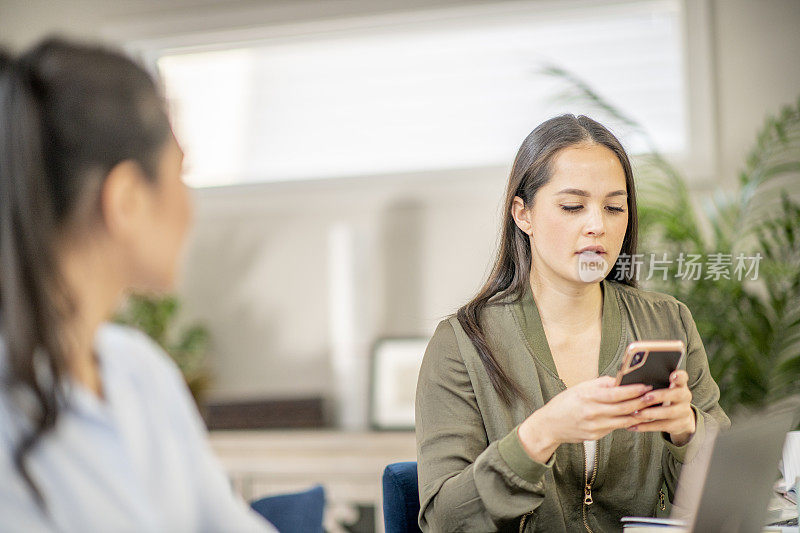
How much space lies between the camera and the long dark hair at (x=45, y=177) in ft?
2.46

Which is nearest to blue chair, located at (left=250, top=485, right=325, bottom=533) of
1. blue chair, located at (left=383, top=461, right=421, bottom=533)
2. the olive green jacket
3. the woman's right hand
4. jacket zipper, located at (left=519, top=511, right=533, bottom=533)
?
blue chair, located at (left=383, top=461, right=421, bottom=533)

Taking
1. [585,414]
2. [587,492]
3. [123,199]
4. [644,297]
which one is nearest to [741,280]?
[644,297]

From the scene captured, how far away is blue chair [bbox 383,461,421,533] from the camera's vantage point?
1.61 meters

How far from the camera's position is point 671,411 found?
137 cm

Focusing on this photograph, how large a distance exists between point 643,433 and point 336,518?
1.94 meters

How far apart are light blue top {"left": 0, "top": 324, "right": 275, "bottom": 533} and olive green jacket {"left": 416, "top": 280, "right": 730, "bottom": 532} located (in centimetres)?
58

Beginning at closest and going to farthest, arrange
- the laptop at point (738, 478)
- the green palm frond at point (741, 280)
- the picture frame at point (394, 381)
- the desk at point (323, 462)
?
the laptop at point (738, 478)
the green palm frond at point (741, 280)
the desk at point (323, 462)
the picture frame at point (394, 381)

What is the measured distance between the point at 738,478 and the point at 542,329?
59cm

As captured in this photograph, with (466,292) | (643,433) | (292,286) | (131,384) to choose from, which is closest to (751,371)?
(466,292)

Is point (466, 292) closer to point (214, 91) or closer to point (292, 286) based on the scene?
point (292, 286)

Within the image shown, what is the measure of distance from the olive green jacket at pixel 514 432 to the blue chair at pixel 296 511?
26cm

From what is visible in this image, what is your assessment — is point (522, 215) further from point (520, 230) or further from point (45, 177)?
point (45, 177)

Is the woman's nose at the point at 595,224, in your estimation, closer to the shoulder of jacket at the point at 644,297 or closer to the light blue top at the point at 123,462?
the shoulder of jacket at the point at 644,297

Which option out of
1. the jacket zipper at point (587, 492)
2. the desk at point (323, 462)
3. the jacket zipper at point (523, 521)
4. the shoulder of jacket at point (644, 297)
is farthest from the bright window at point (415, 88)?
the jacket zipper at point (523, 521)
